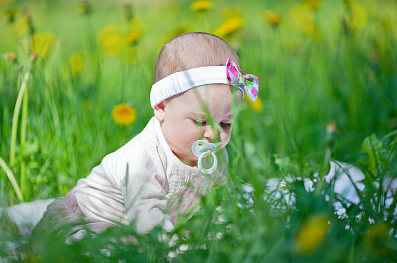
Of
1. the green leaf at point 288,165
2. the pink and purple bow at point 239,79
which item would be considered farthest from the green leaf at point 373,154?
the pink and purple bow at point 239,79

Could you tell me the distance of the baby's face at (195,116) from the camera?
1.40m

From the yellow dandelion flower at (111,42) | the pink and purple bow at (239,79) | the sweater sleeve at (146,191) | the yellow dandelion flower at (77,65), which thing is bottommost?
the sweater sleeve at (146,191)

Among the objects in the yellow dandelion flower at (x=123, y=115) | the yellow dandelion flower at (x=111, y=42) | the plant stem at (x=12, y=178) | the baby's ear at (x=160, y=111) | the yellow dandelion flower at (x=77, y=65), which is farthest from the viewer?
the yellow dandelion flower at (x=111, y=42)

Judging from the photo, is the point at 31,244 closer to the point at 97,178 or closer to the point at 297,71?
the point at 97,178

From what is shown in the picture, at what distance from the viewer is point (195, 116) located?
1.43m

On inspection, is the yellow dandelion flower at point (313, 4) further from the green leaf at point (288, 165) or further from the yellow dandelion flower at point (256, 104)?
the green leaf at point (288, 165)

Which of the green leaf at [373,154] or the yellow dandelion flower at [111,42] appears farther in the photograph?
the yellow dandelion flower at [111,42]

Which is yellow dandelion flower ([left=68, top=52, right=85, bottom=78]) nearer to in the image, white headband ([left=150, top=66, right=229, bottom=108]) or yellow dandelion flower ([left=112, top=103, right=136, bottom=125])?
yellow dandelion flower ([left=112, top=103, right=136, bottom=125])

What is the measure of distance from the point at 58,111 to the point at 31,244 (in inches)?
42.4

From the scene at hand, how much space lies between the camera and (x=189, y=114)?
1434 millimetres

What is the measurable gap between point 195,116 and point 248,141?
1.85 feet

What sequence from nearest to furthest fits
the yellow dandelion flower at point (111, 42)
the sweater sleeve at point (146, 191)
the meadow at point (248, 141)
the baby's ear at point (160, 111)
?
the meadow at point (248, 141) < the sweater sleeve at point (146, 191) < the baby's ear at point (160, 111) < the yellow dandelion flower at point (111, 42)

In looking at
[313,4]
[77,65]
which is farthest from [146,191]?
[313,4]

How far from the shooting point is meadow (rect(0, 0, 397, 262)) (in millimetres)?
1099
